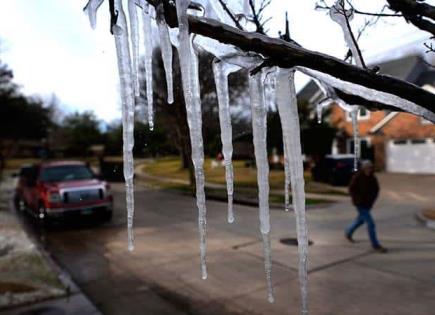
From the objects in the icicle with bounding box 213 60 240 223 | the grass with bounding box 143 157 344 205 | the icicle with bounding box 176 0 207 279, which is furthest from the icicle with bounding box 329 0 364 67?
the grass with bounding box 143 157 344 205

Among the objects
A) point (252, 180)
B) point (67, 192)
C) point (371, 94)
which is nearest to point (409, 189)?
point (252, 180)

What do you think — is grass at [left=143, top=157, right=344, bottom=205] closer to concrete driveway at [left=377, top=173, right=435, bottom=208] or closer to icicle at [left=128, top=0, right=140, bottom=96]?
concrete driveway at [left=377, top=173, right=435, bottom=208]

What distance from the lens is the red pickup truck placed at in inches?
430

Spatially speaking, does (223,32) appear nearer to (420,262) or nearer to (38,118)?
(420,262)

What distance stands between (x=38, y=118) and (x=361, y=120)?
35656 millimetres

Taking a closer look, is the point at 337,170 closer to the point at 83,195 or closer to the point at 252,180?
the point at 252,180

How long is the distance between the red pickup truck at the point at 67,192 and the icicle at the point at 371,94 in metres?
9.15

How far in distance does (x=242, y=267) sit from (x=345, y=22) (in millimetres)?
4630

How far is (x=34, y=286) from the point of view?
596cm

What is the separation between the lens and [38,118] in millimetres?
48719

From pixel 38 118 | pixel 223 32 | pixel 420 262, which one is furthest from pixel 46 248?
pixel 38 118

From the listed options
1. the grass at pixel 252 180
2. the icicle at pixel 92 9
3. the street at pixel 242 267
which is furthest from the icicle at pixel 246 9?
the grass at pixel 252 180

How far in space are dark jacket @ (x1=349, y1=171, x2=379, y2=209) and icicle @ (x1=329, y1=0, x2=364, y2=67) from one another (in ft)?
17.5

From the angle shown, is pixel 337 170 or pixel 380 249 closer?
pixel 380 249
